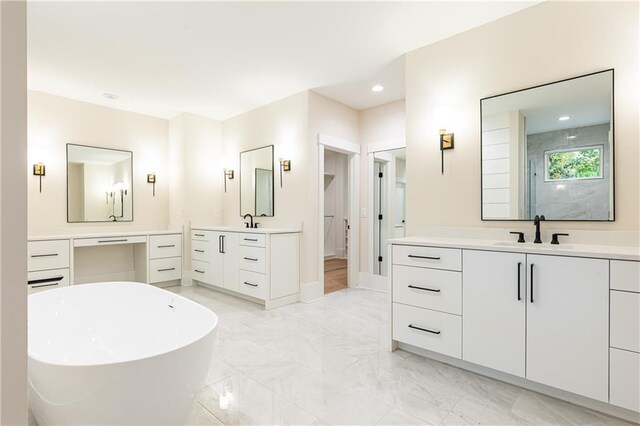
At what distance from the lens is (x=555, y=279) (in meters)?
1.79

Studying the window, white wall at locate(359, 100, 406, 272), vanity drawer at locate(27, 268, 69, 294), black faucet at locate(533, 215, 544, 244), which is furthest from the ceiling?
vanity drawer at locate(27, 268, 69, 294)

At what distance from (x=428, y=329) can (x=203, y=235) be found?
3.45 m

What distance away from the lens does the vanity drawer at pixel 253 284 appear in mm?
3641

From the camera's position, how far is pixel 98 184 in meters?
4.50

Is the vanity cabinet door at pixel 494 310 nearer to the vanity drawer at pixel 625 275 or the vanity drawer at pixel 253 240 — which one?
the vanity drawer at pixel 625 275

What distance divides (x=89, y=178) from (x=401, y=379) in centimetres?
469

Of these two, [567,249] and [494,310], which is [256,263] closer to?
[494,310]

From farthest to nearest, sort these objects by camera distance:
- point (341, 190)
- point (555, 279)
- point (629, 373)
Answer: point (341, 190), point (555, 279), point (629, 373)

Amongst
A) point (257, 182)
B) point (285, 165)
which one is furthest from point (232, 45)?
point (257, 182)

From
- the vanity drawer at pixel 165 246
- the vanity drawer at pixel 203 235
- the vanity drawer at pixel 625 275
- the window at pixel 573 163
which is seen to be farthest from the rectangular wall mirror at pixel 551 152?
the vanity drawer at pixel 165 246

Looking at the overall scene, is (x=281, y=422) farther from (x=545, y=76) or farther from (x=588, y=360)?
(x=545, y=76)

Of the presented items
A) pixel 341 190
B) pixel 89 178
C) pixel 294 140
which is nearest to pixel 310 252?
pixel 294 140

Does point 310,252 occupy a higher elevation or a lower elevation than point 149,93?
lower

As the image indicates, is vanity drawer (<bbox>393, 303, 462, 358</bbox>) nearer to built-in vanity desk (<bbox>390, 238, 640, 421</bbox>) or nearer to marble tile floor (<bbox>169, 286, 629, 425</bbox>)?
built-in vanity desk (<bbox>390, 238, 640, 421</bbox>)
